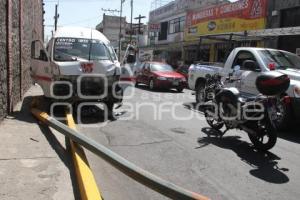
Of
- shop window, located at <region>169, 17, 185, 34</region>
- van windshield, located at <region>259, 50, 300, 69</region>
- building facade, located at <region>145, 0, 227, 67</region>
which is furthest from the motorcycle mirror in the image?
shop window, located at <region>169, 17, 185, 34</region>

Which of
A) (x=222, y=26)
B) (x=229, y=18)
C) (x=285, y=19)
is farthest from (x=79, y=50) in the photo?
(x=222, y=26)

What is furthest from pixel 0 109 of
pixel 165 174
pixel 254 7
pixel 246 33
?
pixel 254 7

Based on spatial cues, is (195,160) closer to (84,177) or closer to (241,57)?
(84,177)

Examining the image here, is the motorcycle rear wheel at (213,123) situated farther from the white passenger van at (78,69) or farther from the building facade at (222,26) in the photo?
the building facade at (222,26)

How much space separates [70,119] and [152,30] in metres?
38.3

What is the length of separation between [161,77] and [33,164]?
14.7 meters

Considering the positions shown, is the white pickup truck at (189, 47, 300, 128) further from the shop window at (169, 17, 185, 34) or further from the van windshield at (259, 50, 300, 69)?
the shop window at (169, 17, 185, 34)

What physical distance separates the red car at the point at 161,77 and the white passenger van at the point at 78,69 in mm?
8476

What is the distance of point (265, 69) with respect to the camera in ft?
34.2

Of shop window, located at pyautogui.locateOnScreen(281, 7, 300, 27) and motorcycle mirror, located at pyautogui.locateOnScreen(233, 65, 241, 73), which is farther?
shop window, located at pyautogui.locateOnScreen(281, 7, 300, 27)

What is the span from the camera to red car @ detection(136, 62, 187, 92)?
2034 cm

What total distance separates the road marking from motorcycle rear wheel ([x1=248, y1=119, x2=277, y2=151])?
3.38 metres

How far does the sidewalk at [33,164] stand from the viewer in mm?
4984

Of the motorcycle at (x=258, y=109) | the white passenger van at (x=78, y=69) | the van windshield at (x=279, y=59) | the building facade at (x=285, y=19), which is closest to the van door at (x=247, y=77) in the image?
the van windshield at (x=279, y=59)
